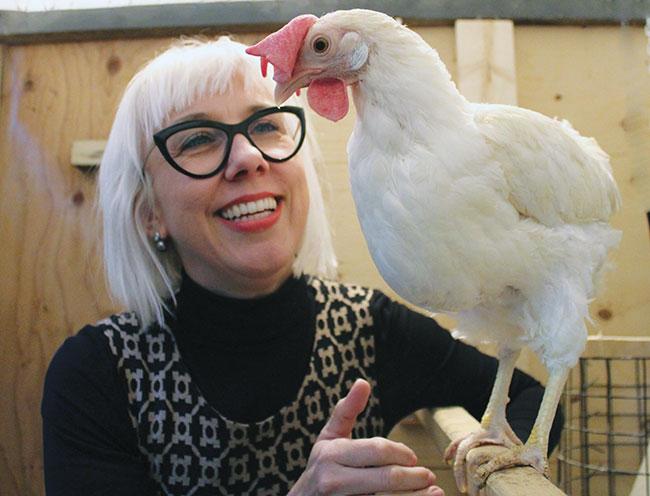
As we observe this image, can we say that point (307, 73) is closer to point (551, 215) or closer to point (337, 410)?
point (551, 215)

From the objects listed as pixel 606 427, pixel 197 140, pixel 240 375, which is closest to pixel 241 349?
pixel 240 375

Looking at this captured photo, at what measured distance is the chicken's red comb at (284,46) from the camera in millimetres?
398

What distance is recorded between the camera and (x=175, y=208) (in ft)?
2.73

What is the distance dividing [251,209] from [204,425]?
319 millimetres

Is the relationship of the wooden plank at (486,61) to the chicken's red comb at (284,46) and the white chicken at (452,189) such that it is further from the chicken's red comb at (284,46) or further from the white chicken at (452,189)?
the chicken's red comb at (284,46)

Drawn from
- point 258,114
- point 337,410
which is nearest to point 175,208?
point 258,114

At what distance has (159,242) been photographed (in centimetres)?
93

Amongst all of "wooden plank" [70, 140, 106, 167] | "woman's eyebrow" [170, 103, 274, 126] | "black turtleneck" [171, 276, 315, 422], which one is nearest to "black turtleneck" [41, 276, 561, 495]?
"black turtleneck" [171, 276, 315, 422]

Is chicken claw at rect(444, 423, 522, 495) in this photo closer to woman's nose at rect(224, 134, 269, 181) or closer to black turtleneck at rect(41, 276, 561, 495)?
black turtleneck at rect(41, 276, 561, 495)

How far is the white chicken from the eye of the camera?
41cm

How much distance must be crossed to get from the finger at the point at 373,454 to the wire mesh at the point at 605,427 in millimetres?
540

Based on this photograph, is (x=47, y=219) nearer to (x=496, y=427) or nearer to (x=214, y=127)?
(x=214, y=127)

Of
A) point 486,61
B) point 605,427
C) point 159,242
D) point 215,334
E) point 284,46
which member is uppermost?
point 486,61

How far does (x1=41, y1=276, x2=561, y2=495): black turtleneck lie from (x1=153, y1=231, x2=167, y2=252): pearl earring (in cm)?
6
